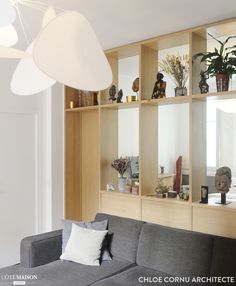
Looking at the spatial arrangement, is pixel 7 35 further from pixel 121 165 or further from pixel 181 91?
pixel 121 165

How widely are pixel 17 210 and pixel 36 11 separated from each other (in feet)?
7.89

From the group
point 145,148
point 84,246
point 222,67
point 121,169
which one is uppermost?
point 222,67

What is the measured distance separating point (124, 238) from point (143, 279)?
55 cm

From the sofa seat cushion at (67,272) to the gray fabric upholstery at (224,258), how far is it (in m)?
0.76

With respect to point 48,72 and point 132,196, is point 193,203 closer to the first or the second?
point 132,196

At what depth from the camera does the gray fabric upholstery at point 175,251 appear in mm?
2611

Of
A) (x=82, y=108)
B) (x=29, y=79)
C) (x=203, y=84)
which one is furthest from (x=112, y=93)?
(x=29, y=79)

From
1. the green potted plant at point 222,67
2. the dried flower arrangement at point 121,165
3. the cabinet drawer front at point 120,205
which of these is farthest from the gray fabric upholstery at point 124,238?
the green potted plant at point 222,67

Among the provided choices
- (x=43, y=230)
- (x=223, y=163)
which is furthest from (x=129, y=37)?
(x=223, y=163)

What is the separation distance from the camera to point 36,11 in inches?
107

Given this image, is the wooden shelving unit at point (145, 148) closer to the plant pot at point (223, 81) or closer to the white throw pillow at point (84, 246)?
the plant pot at point (223, 81)

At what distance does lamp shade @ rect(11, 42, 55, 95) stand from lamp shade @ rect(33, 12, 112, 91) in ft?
1.83

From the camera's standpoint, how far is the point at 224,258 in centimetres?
256

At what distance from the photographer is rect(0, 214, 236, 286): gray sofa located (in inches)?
101
